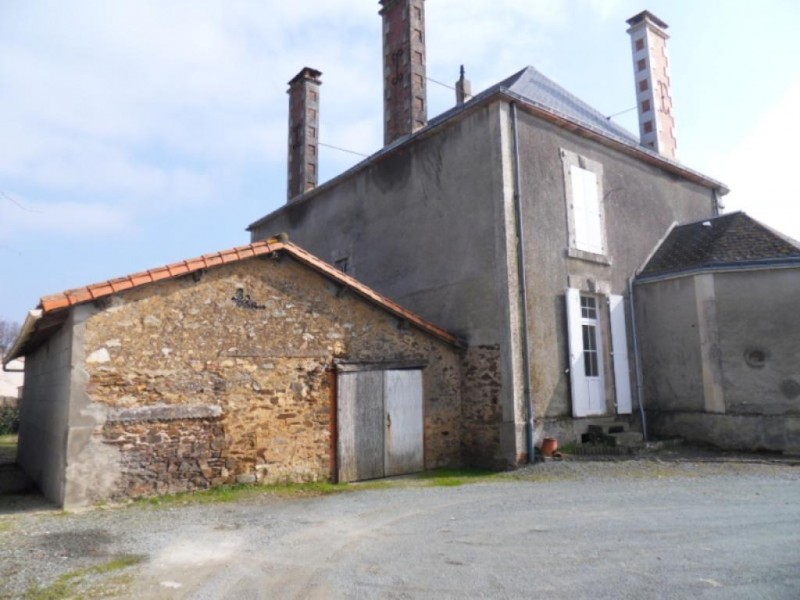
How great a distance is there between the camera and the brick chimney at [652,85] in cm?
1427

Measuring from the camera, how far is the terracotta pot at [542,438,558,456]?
9752 millimetres

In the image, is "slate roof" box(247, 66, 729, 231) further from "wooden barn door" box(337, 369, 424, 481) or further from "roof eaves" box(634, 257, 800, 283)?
"wooden barn door" box(337, 369, 424, 481)

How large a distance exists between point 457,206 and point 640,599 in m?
8.16

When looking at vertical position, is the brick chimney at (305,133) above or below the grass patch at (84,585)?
above

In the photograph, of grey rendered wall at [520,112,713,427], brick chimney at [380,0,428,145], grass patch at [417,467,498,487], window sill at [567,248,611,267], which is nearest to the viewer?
grass patch at [417,467,498,487]

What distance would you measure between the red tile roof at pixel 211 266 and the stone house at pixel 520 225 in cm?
135

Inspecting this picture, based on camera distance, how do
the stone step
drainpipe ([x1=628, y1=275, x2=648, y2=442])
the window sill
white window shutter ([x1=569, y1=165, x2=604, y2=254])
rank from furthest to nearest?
1. drainpipe ([x1=628, y1=275, x2=648, y2=442])
2. white window shutter ([x1=569, y1=165, x2=604, y2=254])
3. the window sill
4. the stone step

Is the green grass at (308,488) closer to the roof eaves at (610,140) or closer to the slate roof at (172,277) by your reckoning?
the slate roof at (172,277)

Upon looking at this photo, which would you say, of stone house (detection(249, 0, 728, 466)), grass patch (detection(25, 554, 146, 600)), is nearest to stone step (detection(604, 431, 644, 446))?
stone house (detection(249, 0, 728, 466))

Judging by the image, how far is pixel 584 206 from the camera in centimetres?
1156

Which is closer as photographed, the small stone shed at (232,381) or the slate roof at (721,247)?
the small stone shed at (232,381)

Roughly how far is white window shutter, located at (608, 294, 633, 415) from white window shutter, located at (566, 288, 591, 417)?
0.89 metres

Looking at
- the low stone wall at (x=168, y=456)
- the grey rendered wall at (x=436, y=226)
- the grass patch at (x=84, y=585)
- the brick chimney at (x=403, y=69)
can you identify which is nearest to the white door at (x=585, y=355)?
the grey rendered wall at (x=436, y=226)

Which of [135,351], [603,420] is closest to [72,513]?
[135,351]
